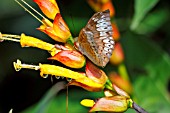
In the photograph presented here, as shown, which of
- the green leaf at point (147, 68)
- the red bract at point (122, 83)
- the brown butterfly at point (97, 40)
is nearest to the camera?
the brown butterfly at point (97, 40)

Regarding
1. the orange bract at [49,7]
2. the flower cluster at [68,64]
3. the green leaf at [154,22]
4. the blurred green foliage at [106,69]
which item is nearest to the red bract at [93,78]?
the flower cluster at [68,64]

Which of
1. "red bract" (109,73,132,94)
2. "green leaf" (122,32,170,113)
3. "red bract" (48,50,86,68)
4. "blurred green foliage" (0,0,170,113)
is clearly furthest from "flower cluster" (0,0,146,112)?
"green leaf" (122,32,170,113)

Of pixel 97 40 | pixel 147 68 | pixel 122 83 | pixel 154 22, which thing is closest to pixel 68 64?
pixel 97 40

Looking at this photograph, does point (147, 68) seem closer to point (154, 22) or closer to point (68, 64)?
point (154, 22)

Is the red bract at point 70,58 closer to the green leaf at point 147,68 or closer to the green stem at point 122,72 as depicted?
the green stem at point 122,72

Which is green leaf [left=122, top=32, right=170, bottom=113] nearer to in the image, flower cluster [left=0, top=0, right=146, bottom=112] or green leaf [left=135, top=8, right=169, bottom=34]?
green leaf [left=135, top=8, right=169, bottom=34]

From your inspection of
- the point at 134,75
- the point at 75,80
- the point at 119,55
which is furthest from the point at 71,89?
the point at 75,80

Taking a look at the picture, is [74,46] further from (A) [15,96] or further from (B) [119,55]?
(A) [15,96]
